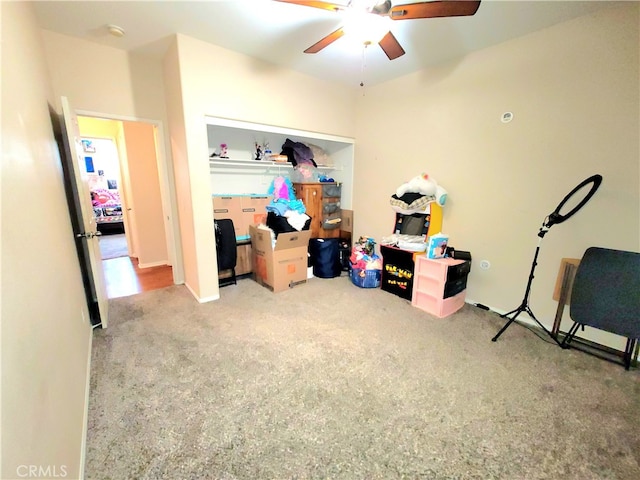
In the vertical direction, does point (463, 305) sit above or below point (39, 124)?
below

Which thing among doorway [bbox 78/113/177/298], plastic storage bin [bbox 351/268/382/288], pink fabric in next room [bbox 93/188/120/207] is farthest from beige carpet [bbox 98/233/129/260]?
plastic storage bin [bbox 351/268/382/288]

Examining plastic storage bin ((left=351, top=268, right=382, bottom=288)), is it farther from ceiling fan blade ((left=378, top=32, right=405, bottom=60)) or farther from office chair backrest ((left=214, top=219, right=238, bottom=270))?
ceiling fan blade ((left=378, top=32, right=405, bottom=60))

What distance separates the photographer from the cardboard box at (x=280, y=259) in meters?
3.39

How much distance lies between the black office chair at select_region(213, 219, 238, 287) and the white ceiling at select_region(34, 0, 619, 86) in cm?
194

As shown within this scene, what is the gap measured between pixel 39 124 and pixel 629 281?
425 cm

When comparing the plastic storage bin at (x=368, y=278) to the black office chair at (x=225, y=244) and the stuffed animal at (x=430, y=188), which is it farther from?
the black office chair at (x=225, y=244)

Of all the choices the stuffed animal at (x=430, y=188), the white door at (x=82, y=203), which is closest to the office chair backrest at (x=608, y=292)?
the stuffed animal at (x=430, y=188)

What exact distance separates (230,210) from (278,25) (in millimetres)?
2157

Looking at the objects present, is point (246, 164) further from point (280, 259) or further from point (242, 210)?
point (280, 259)

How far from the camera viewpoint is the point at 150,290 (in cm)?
350

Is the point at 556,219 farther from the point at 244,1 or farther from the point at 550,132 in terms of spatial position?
the point at 244,1

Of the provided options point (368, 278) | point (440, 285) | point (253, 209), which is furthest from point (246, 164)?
point (440, 285)

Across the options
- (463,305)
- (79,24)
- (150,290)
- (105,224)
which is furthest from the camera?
(105,224)

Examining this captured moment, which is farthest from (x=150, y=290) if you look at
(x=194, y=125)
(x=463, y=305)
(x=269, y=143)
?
(x=463, y=305)
